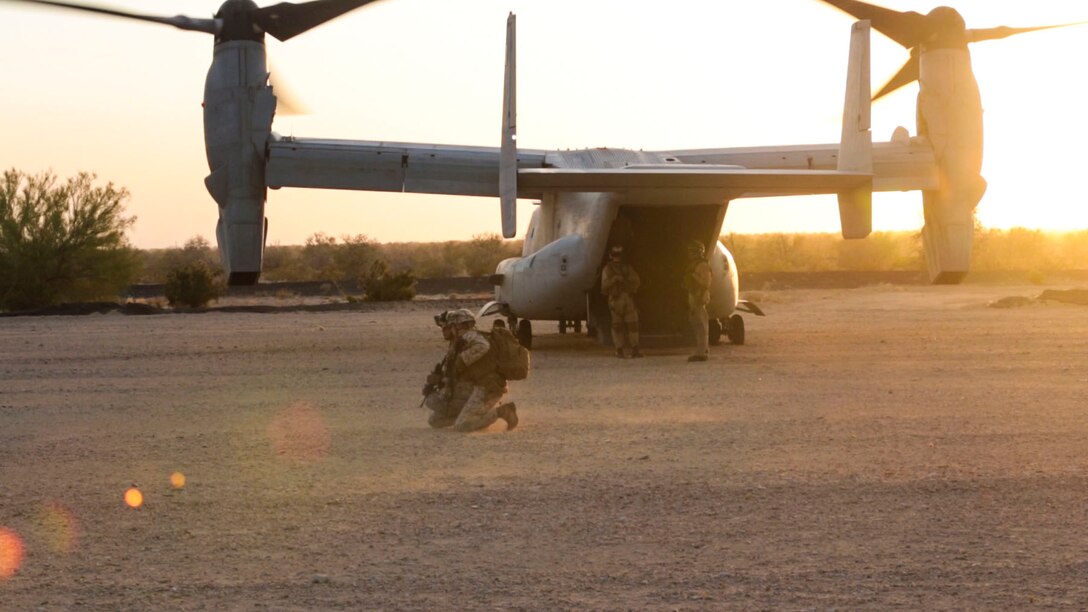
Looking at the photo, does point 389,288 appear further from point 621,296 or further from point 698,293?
point 698,293

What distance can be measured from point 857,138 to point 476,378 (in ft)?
29.5

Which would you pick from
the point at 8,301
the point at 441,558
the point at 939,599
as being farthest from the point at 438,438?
the point at 8,301

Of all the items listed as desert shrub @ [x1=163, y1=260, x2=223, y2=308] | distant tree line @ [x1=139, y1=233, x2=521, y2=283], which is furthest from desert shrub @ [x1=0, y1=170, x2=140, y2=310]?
distant tree line @ [x1=139, y1=233, x2=521, y2=283]

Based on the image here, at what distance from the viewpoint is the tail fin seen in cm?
1747

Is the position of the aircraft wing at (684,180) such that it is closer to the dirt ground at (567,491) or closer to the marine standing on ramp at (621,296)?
the marine standing on ramp at (621,296)

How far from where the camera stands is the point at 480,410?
424 inches

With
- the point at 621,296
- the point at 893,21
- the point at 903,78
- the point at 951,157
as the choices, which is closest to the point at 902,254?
the point at 903,78

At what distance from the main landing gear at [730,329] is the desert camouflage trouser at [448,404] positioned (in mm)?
10874

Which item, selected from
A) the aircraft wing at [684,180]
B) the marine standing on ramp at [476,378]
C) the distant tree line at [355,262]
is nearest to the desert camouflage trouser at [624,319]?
the aircraft wing at [684,180]

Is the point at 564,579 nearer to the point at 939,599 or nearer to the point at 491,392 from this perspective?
the point at 939,599

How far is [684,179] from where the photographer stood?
16.8m

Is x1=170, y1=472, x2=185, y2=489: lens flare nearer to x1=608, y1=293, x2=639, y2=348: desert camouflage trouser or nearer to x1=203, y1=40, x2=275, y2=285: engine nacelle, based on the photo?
x1=608, y1=293, x2=639, y2=348: desert camouflage trouser

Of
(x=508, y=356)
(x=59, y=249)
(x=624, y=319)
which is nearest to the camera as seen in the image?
(x=508, y=356)

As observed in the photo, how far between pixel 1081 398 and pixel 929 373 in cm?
298
